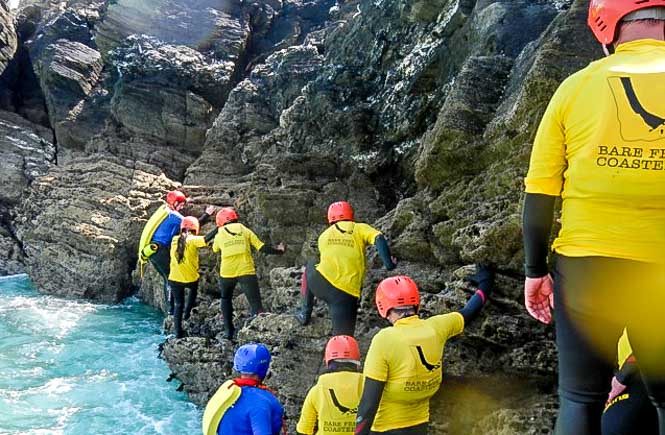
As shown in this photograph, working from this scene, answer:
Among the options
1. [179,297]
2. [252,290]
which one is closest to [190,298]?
[179,297]

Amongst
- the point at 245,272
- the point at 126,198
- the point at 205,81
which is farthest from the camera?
the point at 205,81

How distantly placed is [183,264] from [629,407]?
33.1 ft

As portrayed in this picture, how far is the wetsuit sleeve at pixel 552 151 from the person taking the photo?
3.07 metres

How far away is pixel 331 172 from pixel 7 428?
26.0 ft

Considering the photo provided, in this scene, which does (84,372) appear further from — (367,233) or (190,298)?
(367,233)

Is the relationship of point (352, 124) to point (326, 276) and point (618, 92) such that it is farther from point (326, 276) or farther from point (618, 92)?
point (618, 92)

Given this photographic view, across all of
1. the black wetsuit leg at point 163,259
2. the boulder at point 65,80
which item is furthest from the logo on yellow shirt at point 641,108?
the boulder at point 65,80

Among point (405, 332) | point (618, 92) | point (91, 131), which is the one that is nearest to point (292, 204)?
point (405, 332)

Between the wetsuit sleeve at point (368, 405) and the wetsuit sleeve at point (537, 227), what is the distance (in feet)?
8.36

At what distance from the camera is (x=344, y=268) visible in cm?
827

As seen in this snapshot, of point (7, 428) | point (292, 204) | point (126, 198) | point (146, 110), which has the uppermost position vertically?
point (146, 110)

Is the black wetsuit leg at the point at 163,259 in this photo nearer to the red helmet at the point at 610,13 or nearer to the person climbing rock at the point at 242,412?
the person climbing rock at the point at 242,412

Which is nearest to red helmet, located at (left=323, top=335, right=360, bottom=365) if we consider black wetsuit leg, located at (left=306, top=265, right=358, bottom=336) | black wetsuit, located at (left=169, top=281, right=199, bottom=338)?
black wetsuit leg, located at (left=306, top=265, right=358, bottom=336)

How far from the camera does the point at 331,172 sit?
13.5 meters
